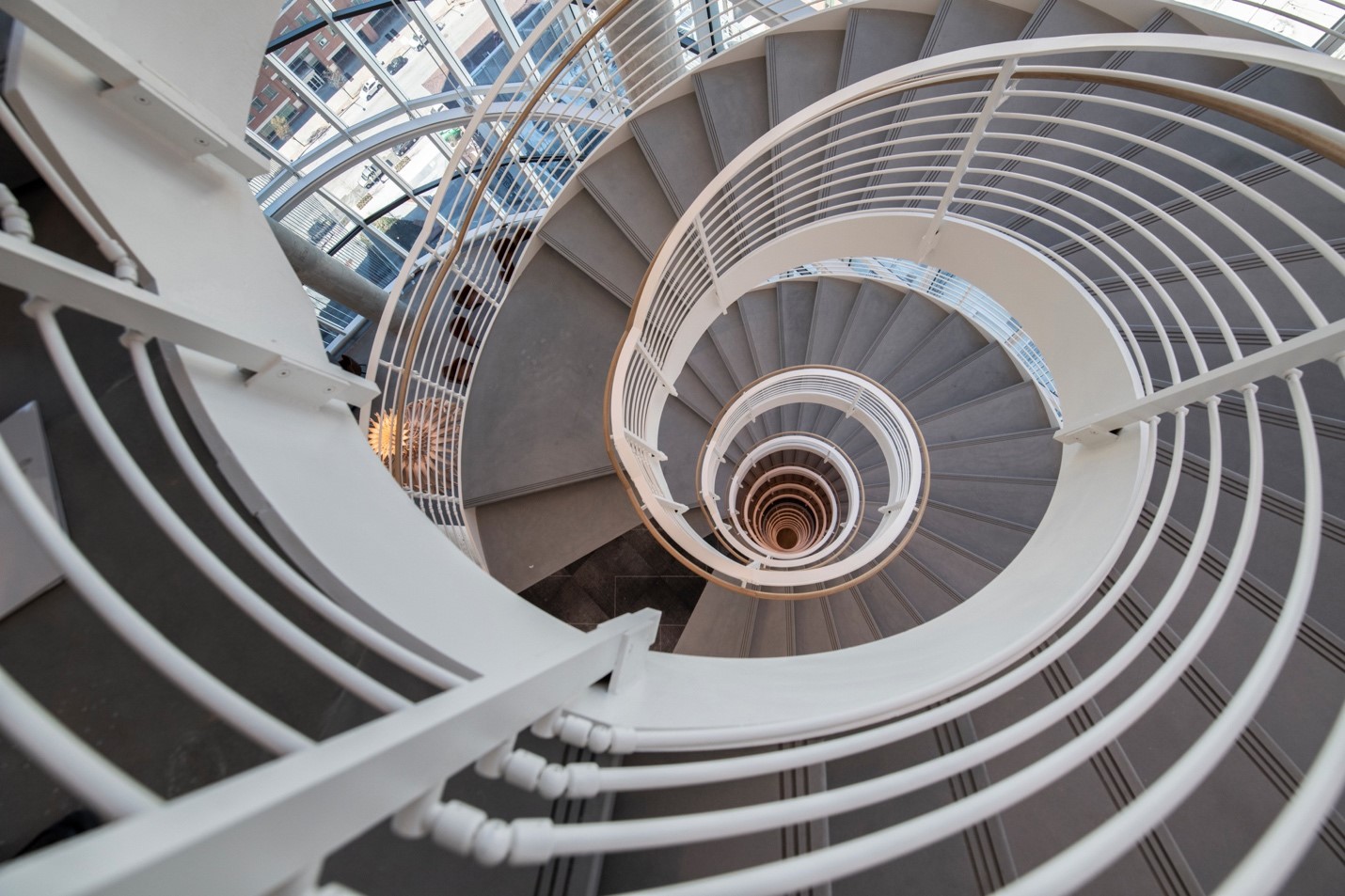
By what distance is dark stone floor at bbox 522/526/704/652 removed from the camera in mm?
4965

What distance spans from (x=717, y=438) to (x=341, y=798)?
5565 mm

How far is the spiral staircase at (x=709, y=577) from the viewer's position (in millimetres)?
714

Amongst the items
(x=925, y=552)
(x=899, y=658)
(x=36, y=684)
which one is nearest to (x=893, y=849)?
(x=899, y=658)

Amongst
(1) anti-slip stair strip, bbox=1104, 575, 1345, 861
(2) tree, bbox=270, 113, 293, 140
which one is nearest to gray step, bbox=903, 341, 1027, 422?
(1) anti-slip stair strip, bbox=1104, 575, 1345, 861

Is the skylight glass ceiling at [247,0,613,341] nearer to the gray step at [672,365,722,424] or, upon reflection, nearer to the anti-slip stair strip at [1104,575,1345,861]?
the gray step at [672,365,722,424]

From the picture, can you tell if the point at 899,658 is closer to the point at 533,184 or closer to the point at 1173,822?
the point at 1173,822

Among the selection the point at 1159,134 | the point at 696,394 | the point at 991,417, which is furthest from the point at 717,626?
the point at 1159,134

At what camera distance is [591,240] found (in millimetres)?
4355

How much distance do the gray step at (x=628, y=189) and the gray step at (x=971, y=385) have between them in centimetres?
326

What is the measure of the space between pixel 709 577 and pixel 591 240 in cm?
273

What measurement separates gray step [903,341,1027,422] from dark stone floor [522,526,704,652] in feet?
9.88

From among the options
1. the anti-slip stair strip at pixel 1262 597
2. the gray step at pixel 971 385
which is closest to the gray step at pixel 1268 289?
the anti-slip stair strip at pixel 1262 597

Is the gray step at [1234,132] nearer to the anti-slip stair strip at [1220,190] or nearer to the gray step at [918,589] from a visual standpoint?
the anti-slip stair strip at [1220,190]

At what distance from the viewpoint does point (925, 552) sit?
4.87m
